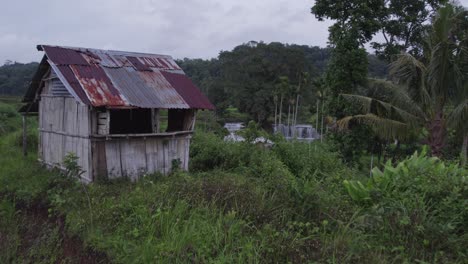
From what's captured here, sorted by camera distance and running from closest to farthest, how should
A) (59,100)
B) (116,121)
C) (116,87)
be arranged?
(116,87)
(59,100)
(116,121)

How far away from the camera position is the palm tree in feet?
36.6

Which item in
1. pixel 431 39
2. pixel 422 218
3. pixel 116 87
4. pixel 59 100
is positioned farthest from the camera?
pixel 431 39

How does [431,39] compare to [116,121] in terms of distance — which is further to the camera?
[431,39]

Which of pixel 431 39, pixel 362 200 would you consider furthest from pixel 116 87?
pixel 431 39

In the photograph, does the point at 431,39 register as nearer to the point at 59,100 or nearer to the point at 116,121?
the point at 116,121

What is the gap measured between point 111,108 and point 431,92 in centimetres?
1057

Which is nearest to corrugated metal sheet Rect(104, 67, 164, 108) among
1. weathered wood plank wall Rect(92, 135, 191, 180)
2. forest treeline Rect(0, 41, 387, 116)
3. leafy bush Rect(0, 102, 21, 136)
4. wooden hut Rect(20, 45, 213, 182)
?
wooden hut Rect(20, 45, 213, 182)

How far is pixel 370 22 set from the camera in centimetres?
1450

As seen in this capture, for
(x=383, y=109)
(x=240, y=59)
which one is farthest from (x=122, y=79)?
(x=240, y=59)

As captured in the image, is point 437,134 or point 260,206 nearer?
point 260,206

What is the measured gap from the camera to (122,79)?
7.62 meters

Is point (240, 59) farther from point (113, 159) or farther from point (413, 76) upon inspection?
point (113, 159)

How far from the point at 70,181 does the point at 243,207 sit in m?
3.97

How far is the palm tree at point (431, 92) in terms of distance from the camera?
11141 mm
